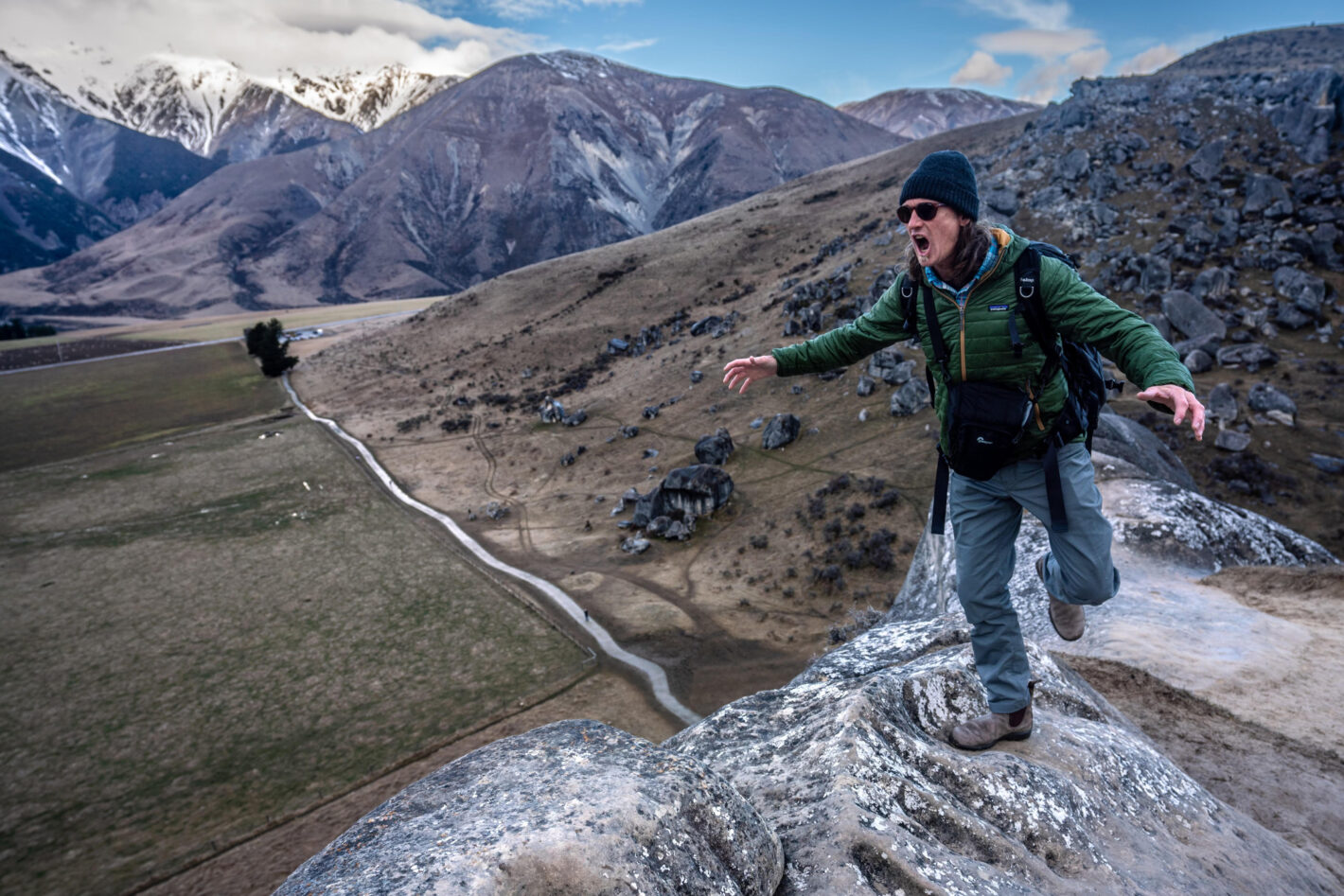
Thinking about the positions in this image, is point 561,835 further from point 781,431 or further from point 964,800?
point 781,431

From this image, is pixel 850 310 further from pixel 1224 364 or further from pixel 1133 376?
pixel 1133 376

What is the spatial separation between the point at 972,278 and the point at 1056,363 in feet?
2.94

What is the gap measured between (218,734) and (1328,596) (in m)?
24.9

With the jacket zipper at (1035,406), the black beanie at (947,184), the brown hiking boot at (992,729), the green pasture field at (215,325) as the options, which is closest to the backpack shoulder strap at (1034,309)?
the jacket zipper at (1035,406)

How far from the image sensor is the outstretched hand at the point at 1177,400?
13.4ft

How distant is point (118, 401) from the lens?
69375 mm

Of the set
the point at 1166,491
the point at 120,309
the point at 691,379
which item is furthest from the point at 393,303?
the point at 1166,491

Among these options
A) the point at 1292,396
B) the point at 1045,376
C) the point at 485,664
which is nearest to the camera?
the point at 1045,376

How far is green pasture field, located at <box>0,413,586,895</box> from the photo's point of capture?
15891 mm

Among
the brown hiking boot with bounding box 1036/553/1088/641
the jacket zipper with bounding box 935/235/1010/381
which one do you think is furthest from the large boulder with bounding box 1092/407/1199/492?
the jacket zipper with bounding box 935/235/1010/381

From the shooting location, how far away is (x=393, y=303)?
166m

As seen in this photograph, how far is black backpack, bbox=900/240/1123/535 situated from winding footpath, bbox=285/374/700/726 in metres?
14.5

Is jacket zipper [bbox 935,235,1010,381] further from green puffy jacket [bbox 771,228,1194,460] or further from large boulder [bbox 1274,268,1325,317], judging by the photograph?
large boulder [bbox 1274,268,1325,317]

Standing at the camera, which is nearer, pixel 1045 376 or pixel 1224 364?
pixel 1045 376
